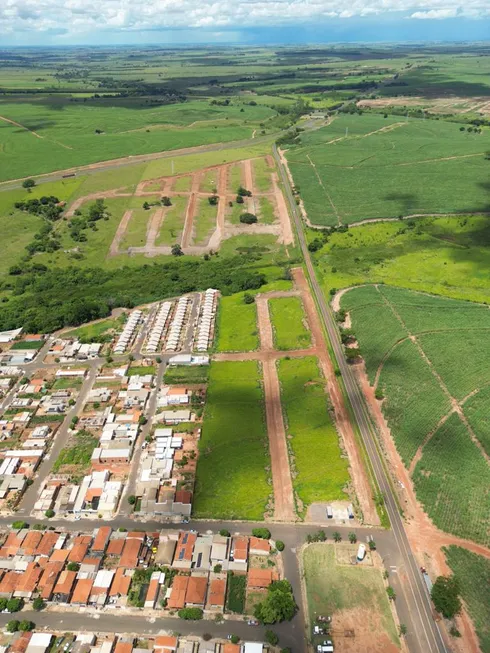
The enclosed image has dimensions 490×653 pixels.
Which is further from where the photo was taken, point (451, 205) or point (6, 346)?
point (451, 205)

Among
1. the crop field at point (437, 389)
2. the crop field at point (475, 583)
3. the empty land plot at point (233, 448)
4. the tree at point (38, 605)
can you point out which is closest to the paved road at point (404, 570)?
the crop field at point (437, 389)

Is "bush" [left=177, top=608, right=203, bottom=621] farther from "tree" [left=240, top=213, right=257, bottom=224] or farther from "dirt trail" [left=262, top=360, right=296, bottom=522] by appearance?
"tree" [left=240, top=213, right=257, bottom=224]

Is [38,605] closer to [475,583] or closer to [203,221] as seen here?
[475,583]

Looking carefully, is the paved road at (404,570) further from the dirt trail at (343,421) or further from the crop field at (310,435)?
the crop field at (310,435)

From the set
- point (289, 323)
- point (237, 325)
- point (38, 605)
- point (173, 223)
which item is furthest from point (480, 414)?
point (173, 223)

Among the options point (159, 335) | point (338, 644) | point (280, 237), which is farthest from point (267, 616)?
point (280, 237)

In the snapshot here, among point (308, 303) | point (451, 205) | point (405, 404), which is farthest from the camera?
point (451, 205)

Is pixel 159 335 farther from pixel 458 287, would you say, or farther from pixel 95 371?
pixel 458 287
